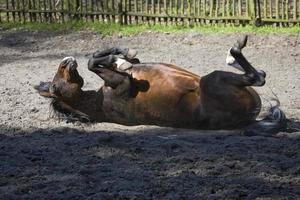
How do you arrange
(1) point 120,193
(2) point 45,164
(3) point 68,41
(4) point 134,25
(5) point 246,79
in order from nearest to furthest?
1. (1) point 120,193
2. (2) point 45,164
3. (5) point 246,79
4. (3) point 68,41
5. (4) point 134,25

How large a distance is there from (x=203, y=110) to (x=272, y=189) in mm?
1899

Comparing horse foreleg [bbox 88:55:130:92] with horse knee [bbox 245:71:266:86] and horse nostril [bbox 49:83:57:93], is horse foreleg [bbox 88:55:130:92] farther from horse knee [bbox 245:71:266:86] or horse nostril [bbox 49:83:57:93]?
horse knee [bbox 245:71:266:86]

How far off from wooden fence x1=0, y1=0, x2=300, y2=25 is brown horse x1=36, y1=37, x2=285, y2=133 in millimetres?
7079

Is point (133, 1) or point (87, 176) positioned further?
point (133, 1)

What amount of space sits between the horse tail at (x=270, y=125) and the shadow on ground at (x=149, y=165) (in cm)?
16

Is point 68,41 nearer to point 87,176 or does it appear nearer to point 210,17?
point 210,17

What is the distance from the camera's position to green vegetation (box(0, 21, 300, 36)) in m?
13.1

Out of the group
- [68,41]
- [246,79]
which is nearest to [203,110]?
[246,79]

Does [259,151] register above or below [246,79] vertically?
below

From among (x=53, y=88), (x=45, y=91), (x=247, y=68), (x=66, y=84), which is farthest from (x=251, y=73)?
(x=45, y=91)

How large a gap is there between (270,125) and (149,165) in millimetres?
1594

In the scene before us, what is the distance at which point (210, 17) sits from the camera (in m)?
13.9

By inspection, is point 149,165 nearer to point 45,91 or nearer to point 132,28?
point 45,91

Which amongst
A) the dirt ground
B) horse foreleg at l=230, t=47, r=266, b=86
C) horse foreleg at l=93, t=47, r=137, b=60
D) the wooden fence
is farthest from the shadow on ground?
the wooden fence
